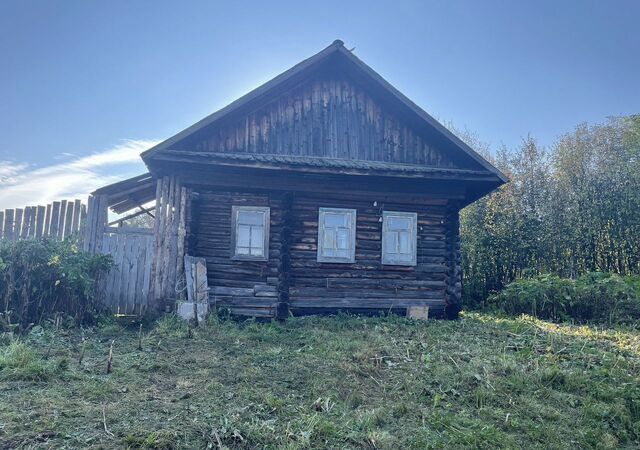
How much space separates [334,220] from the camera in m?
11.4

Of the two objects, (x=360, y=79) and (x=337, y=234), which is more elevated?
(x=360, y=79)

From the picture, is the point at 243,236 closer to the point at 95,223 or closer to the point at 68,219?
the point at 95,223

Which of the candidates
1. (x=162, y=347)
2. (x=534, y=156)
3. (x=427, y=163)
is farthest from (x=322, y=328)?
(x=534, y=156)

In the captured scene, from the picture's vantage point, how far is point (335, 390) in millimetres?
5781

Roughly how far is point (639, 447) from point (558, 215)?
47.7 feet

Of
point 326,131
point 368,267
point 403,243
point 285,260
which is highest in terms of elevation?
point 326,131

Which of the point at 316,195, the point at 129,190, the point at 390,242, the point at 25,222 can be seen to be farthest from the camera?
the point at 390,242

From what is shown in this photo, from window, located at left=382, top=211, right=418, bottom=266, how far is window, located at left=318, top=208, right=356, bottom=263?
2.65 ft

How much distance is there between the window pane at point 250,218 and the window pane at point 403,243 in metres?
3.43

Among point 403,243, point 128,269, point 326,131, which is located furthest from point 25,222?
point 403,243

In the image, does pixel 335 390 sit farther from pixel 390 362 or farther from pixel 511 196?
pixel 511 196

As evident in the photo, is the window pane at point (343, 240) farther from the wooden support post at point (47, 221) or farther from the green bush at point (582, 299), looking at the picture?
the wooden support post at point (47, 221)

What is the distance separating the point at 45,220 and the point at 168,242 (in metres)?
3.15

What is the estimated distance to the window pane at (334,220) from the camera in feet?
37.2
